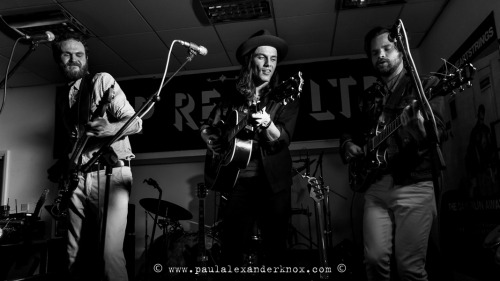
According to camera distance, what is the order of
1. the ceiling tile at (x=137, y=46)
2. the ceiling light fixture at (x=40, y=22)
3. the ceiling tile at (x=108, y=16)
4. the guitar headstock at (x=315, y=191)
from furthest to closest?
the ceiling tile at (x=137, y=46) → the ceiling light fixture at (x=40, y=22) → the ceiling tile at (x=108, y=16) → the guitar headstock at (x=315, y=191)

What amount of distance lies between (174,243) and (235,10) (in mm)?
2872

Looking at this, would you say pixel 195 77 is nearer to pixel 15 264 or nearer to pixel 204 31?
pixel 204 31

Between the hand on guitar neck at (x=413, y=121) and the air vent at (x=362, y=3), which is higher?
the air vent at (x=362, y=3)

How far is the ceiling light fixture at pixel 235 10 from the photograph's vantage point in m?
4.02

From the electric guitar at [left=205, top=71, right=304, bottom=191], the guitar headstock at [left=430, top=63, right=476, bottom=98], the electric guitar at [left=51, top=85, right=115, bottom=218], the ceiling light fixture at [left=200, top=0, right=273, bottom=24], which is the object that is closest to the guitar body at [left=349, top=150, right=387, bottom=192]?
the guitar headstock at [left=430, top=63, right=476, bottom=98]

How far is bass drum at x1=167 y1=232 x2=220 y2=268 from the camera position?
4.25m

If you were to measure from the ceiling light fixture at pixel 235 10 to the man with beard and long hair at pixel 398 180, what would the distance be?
191 cm

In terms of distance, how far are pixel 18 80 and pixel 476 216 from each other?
643 cm

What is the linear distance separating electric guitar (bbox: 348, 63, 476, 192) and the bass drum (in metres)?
2.26

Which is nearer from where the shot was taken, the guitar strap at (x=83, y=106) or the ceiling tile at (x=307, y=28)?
the guitar strap at (x=83, y=106)

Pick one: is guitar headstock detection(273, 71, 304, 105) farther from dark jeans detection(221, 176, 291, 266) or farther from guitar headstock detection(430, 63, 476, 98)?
guitar headstock detection(430, 63, 476, 98)

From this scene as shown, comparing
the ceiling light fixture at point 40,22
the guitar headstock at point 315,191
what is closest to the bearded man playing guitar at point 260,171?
the guitar headstock at point 315,191

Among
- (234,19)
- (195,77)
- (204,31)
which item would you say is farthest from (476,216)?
(195,77)

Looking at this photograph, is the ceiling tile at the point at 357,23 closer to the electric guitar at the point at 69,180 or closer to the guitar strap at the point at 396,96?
the guitar strap at the point at 396,96
